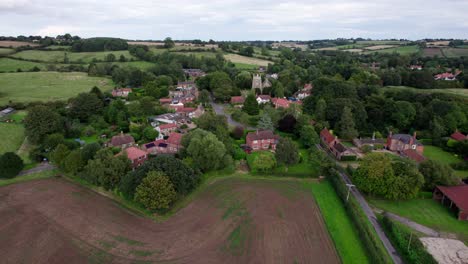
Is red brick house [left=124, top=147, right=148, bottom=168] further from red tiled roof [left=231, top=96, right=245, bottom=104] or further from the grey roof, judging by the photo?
the grey roof

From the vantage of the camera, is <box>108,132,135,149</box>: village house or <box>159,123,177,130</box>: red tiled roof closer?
<box>108,132,135,149</box>: village house

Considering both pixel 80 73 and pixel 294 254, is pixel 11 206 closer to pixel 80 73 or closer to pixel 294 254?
pixel 294 254

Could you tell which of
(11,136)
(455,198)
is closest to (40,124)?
(11,136)

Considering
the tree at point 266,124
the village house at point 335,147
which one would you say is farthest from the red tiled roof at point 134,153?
the village house at point 335,147

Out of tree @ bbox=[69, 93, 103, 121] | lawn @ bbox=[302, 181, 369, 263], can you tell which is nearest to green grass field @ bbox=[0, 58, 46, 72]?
tree @ bbox=[69, 93, 103, 121]

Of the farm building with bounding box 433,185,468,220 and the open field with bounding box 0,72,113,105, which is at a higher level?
the open field with bounding box 0,72,113,105
